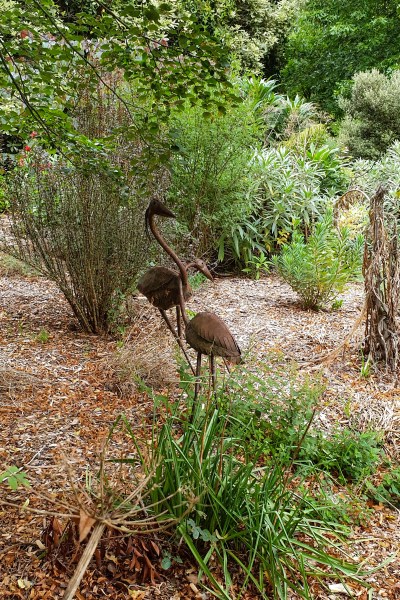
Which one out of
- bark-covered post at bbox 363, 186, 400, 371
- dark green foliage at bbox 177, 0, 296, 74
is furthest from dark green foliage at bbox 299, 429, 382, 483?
dark green foliage at bbox 177, 0, 296, 74

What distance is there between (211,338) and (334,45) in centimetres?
2003

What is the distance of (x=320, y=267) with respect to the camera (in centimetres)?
506

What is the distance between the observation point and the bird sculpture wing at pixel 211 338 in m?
1.96

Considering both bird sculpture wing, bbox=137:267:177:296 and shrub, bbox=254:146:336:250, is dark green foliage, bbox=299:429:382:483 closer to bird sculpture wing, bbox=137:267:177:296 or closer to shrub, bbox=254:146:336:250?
bird sculpture wing, bbox=137:267:177:296

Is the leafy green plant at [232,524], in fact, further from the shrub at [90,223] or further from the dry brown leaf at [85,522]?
the shrub at [90,223]

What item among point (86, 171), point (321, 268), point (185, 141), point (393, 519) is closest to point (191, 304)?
point (321, 268)

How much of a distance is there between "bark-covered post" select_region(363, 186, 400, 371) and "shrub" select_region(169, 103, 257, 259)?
211cm

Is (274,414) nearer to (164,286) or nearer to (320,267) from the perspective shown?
(164,286)

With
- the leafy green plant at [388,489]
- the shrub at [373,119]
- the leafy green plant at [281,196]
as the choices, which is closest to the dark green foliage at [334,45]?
the shrub at [373,119]

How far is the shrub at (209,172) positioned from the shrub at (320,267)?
37.9 inches

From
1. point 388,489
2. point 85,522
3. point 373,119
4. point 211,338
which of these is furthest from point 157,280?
point 373,119

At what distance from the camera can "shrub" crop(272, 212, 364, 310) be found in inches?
198

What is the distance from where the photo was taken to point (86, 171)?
9.10ft

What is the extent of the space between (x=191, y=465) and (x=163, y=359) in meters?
1.40
